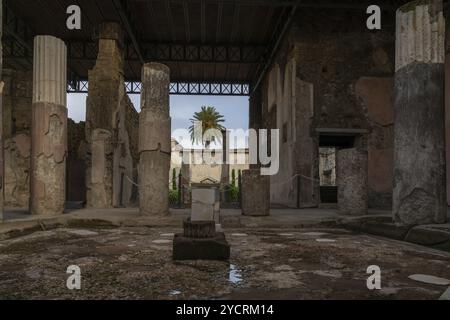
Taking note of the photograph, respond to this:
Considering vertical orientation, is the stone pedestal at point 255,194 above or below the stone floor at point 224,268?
above

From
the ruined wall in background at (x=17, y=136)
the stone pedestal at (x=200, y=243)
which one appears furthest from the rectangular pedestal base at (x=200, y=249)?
the ruined wall in background at (x=17, y=136)

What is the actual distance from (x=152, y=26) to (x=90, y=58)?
3579mm

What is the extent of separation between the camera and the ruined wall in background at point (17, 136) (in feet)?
42.0

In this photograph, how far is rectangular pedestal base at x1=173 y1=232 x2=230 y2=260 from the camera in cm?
473

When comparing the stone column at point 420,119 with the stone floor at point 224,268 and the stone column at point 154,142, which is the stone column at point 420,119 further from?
the stone column at point 154,142

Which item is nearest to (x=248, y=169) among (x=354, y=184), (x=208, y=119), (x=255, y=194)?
(x=255, y=194)

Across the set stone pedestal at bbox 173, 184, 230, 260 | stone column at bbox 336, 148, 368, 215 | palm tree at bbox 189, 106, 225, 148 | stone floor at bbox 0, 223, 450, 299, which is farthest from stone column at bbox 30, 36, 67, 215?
palm tree at bbox 189, 106, 225, 148

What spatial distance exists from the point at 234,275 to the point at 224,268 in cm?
34

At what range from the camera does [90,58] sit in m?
17.7

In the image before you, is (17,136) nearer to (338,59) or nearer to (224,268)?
(338,59)

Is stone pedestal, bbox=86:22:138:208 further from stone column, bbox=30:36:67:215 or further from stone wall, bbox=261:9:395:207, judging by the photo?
stone wall, bbox=261:9:395:207

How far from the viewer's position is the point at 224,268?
4266 millimetres

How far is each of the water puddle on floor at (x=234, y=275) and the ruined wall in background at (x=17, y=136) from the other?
10.6 meters

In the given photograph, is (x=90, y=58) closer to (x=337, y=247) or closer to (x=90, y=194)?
(x=90, y=194)
